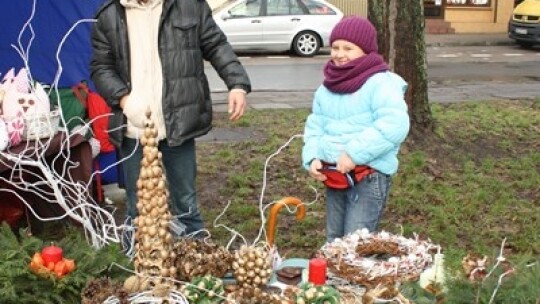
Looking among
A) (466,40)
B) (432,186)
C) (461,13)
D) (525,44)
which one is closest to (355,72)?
(432,186)

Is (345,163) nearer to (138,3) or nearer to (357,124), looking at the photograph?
(357,124)

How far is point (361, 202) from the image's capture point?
3.40 metres

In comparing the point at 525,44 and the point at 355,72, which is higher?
the point at 355,72

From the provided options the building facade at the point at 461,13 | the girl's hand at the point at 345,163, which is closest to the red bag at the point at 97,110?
the girl's hand at the point at 345,163

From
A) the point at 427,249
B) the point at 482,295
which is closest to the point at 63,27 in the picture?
the point at 427,249

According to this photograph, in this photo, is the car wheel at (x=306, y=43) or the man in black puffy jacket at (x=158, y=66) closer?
the man in black puffy jacket at (x=158, y=66)

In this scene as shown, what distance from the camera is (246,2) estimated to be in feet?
54.1

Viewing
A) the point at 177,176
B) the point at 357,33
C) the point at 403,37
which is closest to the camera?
the point at 357,33

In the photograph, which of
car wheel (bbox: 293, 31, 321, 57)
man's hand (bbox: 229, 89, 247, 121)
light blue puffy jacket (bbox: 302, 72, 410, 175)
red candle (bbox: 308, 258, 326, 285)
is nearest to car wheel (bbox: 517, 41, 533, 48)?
car wheel (bbox: 293, 31, 321, 57)

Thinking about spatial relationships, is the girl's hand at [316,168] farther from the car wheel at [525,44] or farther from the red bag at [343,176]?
the car wheel at [525,44]

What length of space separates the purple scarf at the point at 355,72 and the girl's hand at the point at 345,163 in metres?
0.28

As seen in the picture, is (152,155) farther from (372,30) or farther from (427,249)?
(372,30)

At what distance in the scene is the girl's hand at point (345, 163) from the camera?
3240 mm

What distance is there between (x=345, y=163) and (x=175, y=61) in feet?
3.09
